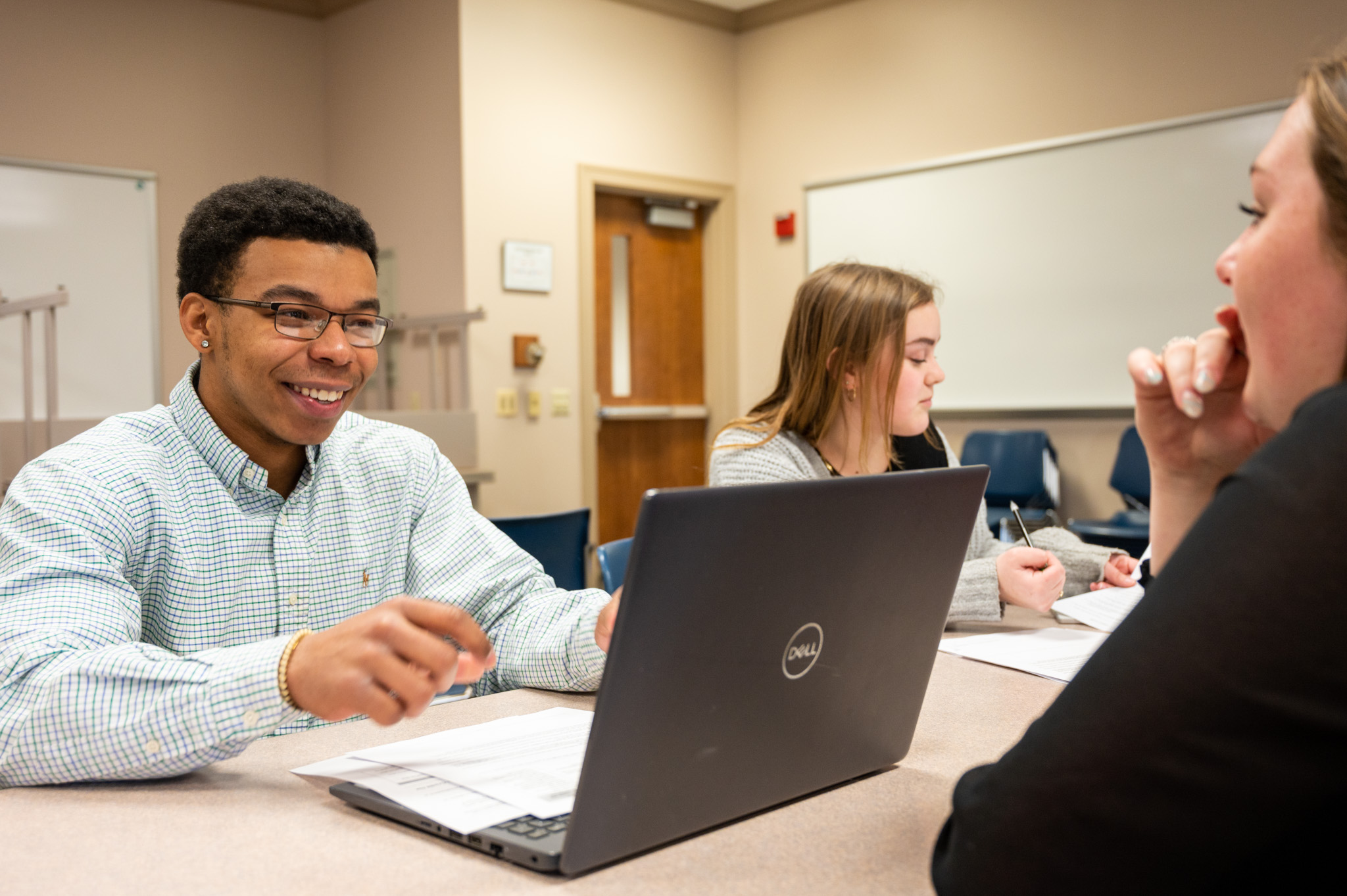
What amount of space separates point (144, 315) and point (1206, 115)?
13.8 feet

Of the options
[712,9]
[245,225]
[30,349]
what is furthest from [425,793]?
[712,9]

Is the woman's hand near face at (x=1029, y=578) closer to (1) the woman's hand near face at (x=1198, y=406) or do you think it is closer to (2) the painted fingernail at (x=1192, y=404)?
(1) the woman's hand near face at (x=1198, y=406)

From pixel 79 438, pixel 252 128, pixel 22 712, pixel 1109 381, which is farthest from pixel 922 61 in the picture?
pixel 22 712

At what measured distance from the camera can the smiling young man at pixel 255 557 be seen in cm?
91

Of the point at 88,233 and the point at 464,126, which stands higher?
the point at 464,126

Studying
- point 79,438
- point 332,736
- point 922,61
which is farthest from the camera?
point 922,61

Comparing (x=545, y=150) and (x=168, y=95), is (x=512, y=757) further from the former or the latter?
(x=168, y=95)

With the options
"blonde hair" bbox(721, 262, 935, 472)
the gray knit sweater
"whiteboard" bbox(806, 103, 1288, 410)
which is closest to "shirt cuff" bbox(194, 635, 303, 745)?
the gray knit sweater

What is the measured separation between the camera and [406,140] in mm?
4605

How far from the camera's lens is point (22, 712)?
928mm

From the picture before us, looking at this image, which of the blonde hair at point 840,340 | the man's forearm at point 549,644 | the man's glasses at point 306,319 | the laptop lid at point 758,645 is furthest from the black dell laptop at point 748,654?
the blonde hair at point 840,340

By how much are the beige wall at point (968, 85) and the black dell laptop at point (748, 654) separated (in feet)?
11.5

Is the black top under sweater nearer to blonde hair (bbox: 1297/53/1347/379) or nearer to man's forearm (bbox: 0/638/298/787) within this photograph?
blonde hair (bbox: 1297/53/1347/379)

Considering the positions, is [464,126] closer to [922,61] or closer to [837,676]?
[922,61]
